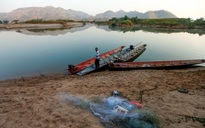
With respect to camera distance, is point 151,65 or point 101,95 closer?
point 101,95

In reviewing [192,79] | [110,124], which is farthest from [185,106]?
[192,79]

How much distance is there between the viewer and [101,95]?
802 cm

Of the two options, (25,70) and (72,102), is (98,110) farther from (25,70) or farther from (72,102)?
(25,70)

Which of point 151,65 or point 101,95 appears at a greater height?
point 151,65

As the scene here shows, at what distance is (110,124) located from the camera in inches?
221

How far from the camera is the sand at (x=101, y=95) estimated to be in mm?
5883

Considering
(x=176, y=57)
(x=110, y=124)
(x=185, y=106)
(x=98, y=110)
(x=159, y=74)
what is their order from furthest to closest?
(x=176, y=57), (x=159, y=74), (x=185, y=106), (x=98, y=110), (x=110, y=124)

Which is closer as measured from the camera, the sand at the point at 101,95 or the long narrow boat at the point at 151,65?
the sand at the point at 101,95

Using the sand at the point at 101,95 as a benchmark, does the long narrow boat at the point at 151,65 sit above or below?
above

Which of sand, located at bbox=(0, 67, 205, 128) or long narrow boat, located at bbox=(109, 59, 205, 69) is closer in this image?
sand, located at bbox=(0, 67, 205, 128)

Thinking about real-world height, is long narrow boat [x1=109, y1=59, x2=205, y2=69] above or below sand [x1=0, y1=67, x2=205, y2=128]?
above

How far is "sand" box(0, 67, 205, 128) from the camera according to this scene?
588cm

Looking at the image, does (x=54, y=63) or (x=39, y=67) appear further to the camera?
(x=54, y=63)

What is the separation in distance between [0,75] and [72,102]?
33.3 feet
